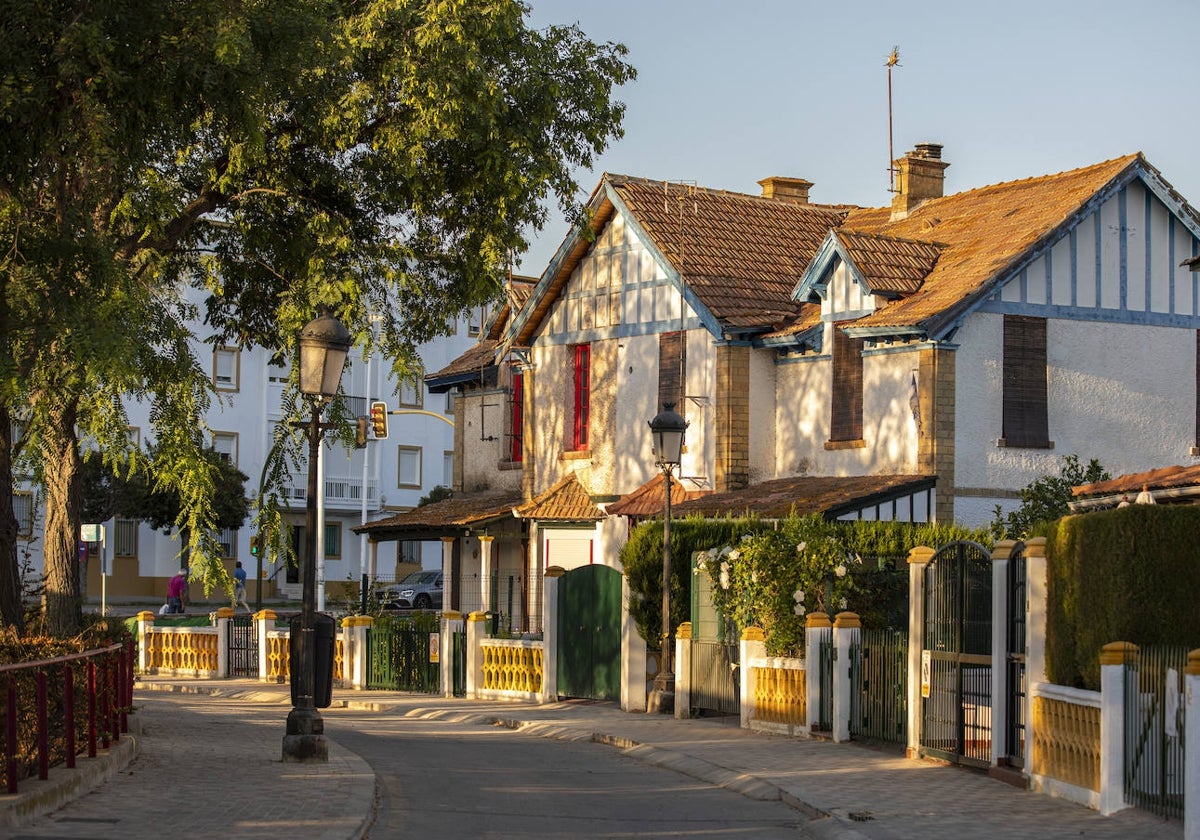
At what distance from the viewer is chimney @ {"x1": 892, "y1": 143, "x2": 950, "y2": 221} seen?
1463 inches

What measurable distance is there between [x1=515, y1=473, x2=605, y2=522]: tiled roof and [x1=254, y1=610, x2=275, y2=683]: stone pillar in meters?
7.04

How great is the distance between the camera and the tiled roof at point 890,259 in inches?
1180

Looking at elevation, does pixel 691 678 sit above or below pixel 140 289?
below

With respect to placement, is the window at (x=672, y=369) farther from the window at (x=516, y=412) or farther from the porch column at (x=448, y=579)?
the window at (x=516, y=412)

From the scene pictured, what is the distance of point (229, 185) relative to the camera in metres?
20.9

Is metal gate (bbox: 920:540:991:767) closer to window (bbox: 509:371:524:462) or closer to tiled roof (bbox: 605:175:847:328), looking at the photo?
tiled roof (bbox: 605:175:847:328)

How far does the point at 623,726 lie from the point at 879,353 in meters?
10.6

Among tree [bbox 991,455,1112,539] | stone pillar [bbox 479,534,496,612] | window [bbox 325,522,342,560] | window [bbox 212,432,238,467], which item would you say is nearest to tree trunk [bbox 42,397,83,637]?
tree [bbox 991,455,1112,539]

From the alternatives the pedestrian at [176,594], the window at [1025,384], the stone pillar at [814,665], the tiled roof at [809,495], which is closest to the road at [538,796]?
the stone pillar at [814,665]

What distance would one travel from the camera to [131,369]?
14.9 m

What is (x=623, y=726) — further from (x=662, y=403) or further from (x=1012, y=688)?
(x=662, y=403)

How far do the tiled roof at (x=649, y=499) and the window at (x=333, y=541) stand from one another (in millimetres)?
39485

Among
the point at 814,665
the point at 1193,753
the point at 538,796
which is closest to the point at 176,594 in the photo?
the point at 814,665

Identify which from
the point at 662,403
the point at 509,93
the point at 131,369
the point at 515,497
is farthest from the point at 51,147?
the point at 515,497
